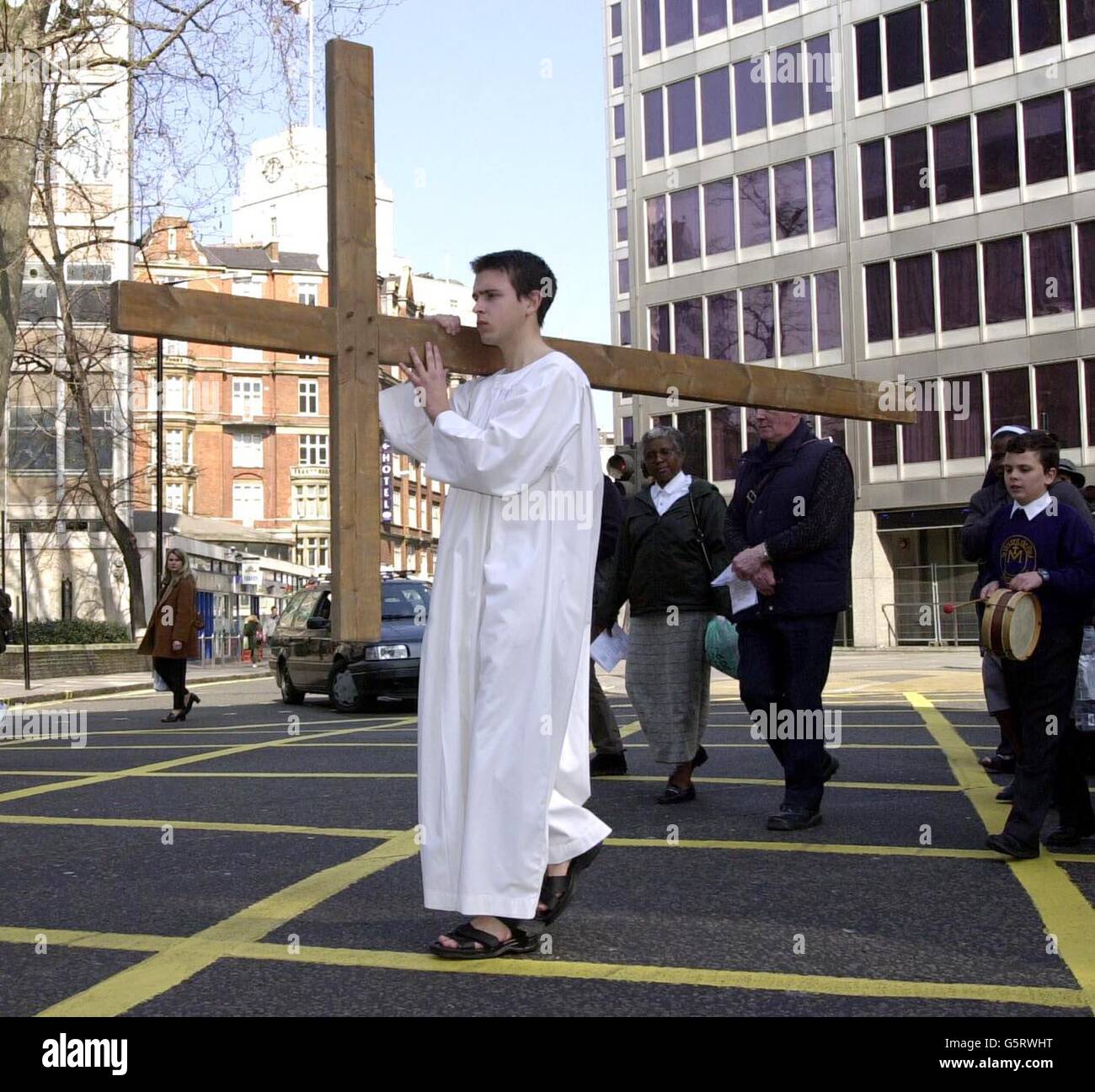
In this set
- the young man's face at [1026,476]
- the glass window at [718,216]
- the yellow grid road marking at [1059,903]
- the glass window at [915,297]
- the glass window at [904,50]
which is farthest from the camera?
the glass window at [718,216]

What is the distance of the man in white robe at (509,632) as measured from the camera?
416cm

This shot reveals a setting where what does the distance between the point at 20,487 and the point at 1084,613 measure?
140 ft

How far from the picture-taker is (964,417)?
3772 cm

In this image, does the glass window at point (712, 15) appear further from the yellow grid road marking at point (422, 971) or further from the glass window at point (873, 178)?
the yellow grid road marking at point (422, 971)

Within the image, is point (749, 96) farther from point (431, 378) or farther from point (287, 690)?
point (431, 378)

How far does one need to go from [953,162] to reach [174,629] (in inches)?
1136

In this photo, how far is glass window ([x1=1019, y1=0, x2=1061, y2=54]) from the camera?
35.8m

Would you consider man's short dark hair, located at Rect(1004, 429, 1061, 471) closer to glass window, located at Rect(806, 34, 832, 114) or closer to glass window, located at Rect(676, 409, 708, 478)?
glass window, located at Rect(676, 409, 708, 478)

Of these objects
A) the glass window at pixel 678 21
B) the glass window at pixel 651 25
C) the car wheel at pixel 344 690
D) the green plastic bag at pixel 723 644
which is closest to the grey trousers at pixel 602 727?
the green plastic bag at pixel 723 644

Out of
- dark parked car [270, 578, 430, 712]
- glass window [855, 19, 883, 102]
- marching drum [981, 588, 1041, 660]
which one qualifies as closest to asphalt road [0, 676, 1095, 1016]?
marching drum [981, 588, 1041, 660]

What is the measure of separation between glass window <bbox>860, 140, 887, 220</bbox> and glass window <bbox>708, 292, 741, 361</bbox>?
4.50 metres

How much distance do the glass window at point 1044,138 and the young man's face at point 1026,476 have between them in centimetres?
3260

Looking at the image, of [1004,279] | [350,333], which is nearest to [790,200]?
[1004,279]

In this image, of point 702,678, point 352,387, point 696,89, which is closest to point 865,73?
point 696,89
